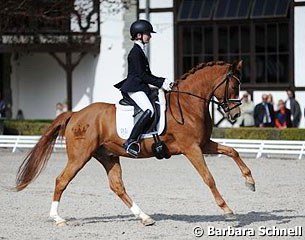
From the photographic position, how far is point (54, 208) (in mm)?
10789

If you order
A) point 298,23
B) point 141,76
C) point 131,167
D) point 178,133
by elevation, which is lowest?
point 131,167

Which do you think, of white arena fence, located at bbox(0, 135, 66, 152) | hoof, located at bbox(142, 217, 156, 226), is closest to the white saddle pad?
hoof, located at bbox(142, 217, 156, 226)

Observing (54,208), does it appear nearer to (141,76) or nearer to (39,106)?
(141,76)

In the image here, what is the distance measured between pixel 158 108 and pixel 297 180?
6.28m

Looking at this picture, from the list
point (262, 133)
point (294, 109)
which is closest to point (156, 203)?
point (262, 133)

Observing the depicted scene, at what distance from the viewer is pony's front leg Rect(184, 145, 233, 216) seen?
10.3 meters

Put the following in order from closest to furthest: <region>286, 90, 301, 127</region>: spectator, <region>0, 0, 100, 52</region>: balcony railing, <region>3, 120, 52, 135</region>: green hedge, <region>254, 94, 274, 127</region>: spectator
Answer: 1. <region>254, 94, 274, 127</region>: spectator
2. <region>286, 90, 301, 127</region>: spectator
3. <region>3, 120, 52, 135</region>: green hedge
4. <region>0, 0, 100, 52</region>: balcony railing

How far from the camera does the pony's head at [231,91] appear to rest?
35.2 feet

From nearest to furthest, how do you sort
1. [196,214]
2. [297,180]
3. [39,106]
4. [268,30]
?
1. [196,214]
2. [297,180]
3. [268,30]
4. [39,106]

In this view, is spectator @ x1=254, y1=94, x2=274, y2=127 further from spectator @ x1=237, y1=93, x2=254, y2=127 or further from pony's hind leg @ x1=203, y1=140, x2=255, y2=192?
pony's hind leg @ x1=203, y1=140, x2=255, y2=192

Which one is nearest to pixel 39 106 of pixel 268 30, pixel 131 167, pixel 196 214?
pixel 268 30

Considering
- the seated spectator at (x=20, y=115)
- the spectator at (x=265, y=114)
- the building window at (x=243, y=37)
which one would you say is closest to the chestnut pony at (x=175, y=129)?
the spectator at (x=265, y=114)

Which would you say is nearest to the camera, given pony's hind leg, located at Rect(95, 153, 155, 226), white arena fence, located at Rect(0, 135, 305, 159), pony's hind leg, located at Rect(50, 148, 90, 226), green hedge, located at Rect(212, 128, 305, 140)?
pony's hind leg, located at Rect(95, 153, 155, 226)

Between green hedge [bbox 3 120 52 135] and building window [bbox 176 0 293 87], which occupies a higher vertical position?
building window [bbox 176 0 293 87]
